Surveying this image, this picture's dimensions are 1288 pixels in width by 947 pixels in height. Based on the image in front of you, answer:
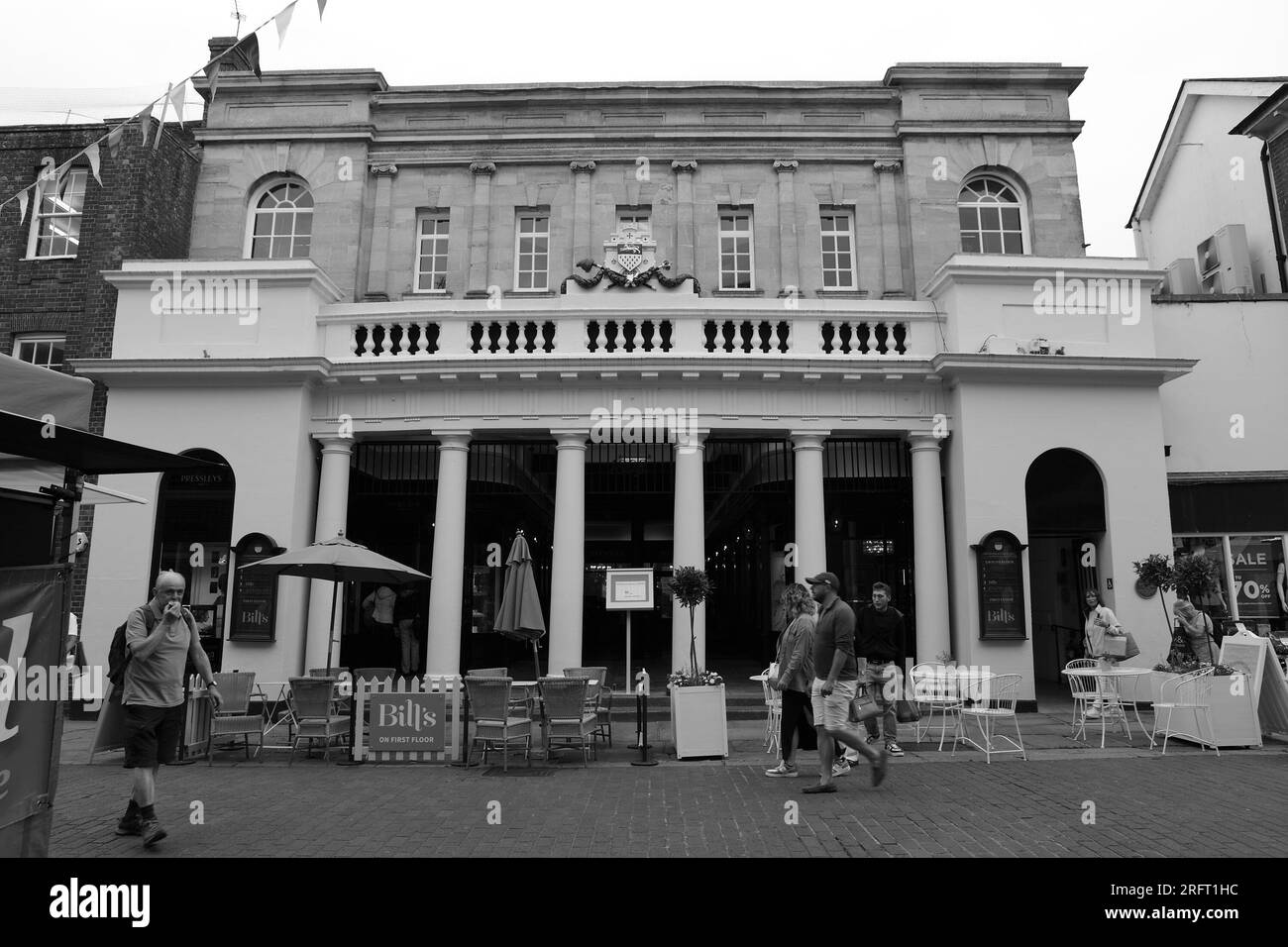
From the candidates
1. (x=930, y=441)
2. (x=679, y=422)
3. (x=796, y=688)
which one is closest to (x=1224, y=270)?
(x=930, y=441)

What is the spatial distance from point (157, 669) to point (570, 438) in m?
8.41

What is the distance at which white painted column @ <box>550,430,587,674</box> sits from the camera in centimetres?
1378

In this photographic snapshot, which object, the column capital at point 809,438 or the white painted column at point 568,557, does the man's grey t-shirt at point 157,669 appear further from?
→ the column capital at point 809,438

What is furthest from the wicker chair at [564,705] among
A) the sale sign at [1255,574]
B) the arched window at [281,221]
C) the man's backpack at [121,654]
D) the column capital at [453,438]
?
the sale sign at [1255,574]

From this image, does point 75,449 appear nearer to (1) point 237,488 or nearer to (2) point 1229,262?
(1) point 237,488

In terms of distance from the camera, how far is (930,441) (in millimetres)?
14422

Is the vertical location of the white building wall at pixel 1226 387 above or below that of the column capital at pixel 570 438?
above

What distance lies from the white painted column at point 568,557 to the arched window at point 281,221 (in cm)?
822

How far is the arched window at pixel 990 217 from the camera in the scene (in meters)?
17.6

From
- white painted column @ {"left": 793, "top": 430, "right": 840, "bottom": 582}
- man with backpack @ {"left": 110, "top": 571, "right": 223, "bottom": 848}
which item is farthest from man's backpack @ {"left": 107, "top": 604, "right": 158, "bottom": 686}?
white painted column @ {"left": 793, "top": 430, "right": 840, "bottom": 582}

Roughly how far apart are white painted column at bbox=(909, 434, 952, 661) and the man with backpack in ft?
35.9

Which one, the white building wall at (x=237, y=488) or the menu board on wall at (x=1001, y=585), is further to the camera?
the white building wall at (x=237, y=488)

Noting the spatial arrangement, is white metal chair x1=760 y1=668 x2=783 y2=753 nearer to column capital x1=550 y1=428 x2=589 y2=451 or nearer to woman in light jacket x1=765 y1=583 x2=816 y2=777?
woman in light jacket x1=765 y1=583 x2=816 y2=777
